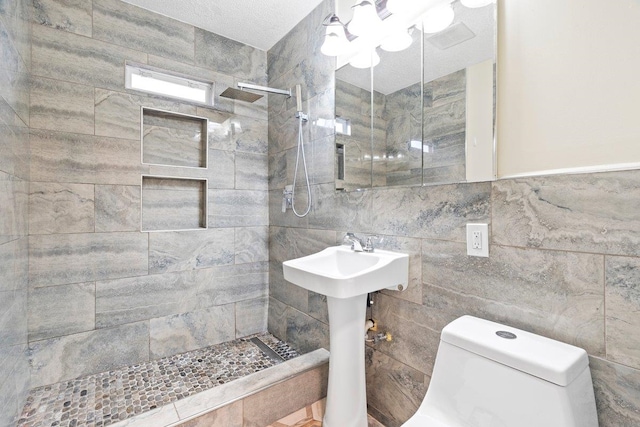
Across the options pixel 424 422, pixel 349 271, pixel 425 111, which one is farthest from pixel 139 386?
pixel 425 111

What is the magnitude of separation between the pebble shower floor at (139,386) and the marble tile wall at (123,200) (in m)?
0.10

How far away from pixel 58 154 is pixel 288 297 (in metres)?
1.83

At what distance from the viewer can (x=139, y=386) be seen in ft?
6.09

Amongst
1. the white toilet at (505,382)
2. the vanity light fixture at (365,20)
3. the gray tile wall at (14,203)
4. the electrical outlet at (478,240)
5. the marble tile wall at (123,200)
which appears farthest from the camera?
the marble tile wall at (123,200)

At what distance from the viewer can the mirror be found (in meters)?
1.21

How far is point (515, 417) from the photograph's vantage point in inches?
35.0

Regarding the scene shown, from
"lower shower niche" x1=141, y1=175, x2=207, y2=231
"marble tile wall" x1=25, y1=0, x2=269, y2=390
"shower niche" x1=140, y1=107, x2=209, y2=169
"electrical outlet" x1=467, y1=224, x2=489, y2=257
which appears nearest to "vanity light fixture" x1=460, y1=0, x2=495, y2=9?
"electrical outlet" x1=467, y1=224, x2=489, y2=257

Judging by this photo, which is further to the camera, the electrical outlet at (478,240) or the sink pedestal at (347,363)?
the sink pedestal at (347,363)

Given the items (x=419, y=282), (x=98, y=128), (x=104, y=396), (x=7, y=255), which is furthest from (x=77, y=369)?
(x=419, y=282)

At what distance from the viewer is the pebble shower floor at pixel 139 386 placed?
1.59 metres

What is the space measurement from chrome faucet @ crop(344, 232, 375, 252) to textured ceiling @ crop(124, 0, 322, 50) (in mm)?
1674

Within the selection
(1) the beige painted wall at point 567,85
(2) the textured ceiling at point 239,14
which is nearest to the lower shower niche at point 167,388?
(1) the beige painted wall at point 567,85

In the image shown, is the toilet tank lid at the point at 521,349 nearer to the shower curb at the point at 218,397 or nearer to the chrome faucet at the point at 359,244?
the chrome faucet at the point at 359,244

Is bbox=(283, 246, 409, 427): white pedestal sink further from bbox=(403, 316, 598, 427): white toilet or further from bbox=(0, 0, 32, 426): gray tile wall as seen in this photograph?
bbox=(0, 0, 32, 426): gray tile wall
